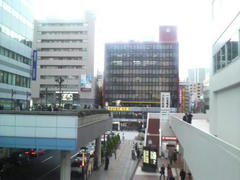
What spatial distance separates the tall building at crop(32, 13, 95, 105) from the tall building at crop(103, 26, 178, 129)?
17111 millimetres

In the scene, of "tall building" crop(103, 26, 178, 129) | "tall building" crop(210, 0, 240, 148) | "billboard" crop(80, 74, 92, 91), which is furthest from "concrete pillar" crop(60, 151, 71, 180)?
"tall building" crop(103, 26, 178, 129)

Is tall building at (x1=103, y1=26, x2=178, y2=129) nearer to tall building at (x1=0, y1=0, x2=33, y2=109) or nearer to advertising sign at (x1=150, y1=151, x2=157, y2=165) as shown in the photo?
tall building at (x1=0, y1=0, x2=33, y2=109)

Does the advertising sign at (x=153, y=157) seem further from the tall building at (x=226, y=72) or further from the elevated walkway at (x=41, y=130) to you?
the tall building at (x=226, y=72)

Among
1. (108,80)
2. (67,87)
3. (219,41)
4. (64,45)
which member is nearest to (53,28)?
(64,45)

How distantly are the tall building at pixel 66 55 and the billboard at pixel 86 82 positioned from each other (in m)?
1.09

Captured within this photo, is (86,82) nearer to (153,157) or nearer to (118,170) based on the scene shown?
(118,170)

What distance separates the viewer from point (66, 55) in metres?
87.2

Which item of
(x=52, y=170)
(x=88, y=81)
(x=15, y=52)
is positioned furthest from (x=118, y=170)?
(x=88, y=81)

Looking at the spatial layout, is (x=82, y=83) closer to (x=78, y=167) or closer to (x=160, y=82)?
(x=160, y=82)

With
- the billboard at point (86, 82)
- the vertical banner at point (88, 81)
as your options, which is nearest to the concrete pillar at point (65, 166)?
the billboard at point (86, 82)

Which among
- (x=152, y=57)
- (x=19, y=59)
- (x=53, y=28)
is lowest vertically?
(x=19, y=59)

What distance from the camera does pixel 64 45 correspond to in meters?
87.4

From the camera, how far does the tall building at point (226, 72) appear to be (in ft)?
35.8

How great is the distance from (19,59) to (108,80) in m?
69.0
